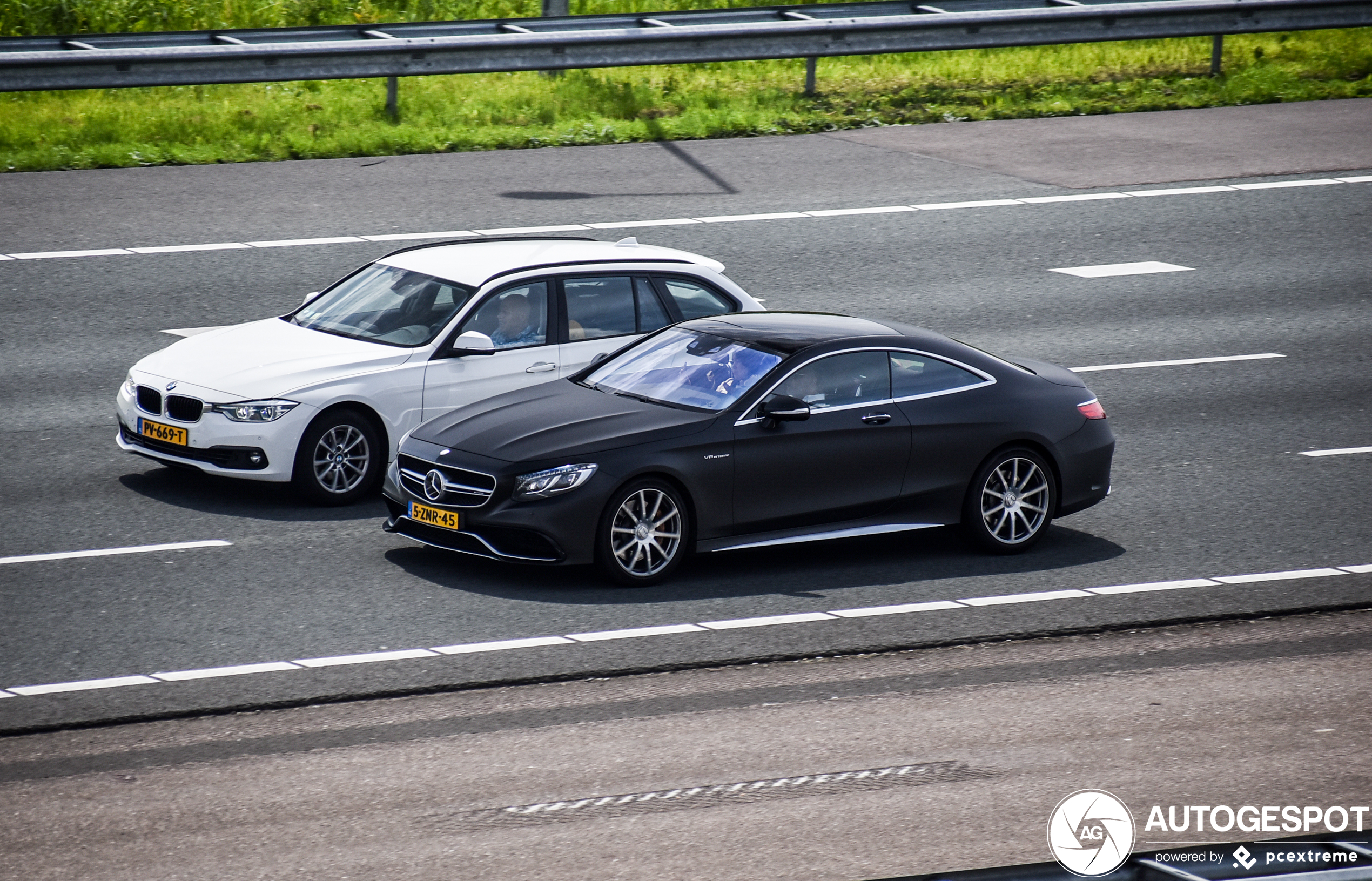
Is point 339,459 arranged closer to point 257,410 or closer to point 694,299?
point 257,410

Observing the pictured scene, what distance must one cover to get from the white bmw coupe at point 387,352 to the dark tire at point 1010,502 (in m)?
2.45

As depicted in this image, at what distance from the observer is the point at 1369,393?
14.8m

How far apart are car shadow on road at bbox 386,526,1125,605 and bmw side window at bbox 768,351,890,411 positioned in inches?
39.9

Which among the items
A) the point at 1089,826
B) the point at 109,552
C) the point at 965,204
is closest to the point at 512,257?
the point at 109,552

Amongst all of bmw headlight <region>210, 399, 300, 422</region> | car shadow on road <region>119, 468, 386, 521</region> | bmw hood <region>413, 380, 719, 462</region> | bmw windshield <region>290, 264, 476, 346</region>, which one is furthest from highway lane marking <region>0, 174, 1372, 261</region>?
bmw hood <region>413, 380, 719, 462</region>

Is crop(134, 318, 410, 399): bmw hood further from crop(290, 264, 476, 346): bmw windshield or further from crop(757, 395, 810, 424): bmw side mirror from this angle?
crop(757, 395, 810, 424): bmw side mirror

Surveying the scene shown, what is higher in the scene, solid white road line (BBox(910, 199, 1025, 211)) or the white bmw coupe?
solid white road line (BBox(910, 199, 1025, 211))

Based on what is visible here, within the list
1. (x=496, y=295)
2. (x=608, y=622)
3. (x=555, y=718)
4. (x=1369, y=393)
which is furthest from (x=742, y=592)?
(x=1369, y=393)

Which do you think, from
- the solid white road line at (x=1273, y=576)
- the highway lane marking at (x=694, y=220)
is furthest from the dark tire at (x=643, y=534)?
the highway lane marking at (x=694, y=220)

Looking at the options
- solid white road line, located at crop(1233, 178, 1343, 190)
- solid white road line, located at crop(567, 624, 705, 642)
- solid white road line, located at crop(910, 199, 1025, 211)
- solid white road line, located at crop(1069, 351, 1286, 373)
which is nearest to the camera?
solid white road line, located at crop(567, 624, 705, 642)

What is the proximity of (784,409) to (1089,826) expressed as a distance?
4.07 m

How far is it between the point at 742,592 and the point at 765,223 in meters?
8.92

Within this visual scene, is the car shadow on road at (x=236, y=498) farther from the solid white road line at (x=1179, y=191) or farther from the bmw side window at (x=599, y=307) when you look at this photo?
the solid white road line at (x=1179, y=191)

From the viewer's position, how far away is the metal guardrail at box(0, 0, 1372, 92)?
65.6 feet
